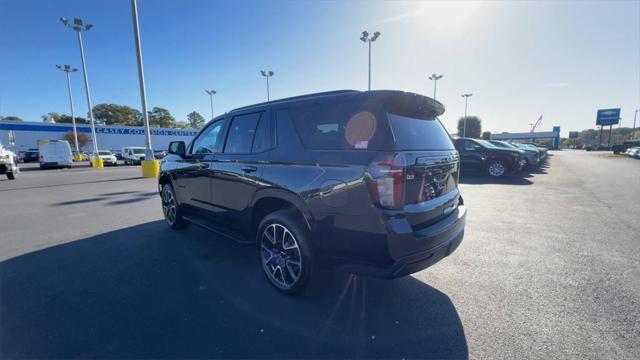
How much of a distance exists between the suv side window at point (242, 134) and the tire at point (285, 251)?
0.99 metres

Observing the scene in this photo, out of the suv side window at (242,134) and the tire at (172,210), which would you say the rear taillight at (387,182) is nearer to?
the suv side window at (242,134)

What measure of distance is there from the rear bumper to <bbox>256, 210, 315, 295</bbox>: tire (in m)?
0.36

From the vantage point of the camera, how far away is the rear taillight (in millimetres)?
2123

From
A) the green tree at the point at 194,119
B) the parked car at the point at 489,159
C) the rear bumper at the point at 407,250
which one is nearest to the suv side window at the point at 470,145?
the parked car at the point at 489,159

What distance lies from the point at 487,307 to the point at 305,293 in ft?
5.84

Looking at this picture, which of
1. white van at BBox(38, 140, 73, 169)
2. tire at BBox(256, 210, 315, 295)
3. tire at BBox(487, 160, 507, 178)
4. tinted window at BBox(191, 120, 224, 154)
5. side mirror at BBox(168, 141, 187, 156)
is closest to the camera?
tire at BBox(256, 210, 315, 295)

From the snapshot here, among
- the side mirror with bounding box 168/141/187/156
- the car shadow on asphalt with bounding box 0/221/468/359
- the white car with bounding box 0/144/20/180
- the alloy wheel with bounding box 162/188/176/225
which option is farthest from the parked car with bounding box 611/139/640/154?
the white car with bounding box 0/144/20/180

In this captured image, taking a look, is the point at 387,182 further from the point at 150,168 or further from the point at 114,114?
the point at 114,114

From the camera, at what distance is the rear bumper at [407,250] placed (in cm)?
212

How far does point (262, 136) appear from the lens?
10.3 ft

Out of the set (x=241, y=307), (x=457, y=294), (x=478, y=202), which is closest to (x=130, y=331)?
(x=241, y=307)

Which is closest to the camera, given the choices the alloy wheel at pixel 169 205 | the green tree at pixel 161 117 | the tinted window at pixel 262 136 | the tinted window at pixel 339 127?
the tinted window at pixel 339 127

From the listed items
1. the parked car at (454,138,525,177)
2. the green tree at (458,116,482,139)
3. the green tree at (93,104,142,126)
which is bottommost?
the parked car at (454,138,525,177)

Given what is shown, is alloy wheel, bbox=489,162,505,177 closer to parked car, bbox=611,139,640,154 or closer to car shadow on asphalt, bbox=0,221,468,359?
car shadow on asphalt, bbox=0,221,468,359
